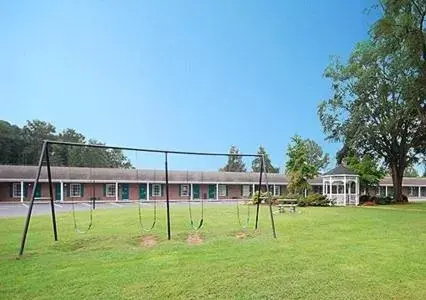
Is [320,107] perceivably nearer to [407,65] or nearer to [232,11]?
[407,65]

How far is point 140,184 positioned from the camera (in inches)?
1682

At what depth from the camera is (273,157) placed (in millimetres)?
67875

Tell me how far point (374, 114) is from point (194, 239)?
26.1 meters

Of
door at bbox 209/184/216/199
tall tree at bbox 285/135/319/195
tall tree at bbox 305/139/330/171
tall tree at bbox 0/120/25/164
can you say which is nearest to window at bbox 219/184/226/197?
door at bbox 209/184/216/199

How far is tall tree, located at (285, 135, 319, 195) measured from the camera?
107ft

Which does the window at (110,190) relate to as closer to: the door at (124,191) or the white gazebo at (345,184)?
the door at (124,191)

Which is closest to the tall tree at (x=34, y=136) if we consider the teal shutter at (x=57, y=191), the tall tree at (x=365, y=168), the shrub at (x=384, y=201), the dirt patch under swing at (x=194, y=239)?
the teal shutter at (x=57, y=191)

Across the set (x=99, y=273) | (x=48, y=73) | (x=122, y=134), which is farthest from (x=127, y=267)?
(x=122, y=134)

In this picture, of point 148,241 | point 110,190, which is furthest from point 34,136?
point 148,241

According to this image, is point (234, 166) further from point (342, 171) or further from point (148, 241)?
point (148, 241)

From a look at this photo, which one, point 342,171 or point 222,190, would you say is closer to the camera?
point 342,171

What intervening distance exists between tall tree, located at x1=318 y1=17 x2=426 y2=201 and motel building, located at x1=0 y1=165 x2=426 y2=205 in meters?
3.46

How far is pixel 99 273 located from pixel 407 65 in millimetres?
20634

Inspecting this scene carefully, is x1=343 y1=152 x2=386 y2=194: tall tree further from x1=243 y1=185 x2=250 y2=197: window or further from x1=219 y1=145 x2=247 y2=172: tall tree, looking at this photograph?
x1=219 y1=145 x2=247 y2=172: tall tree
